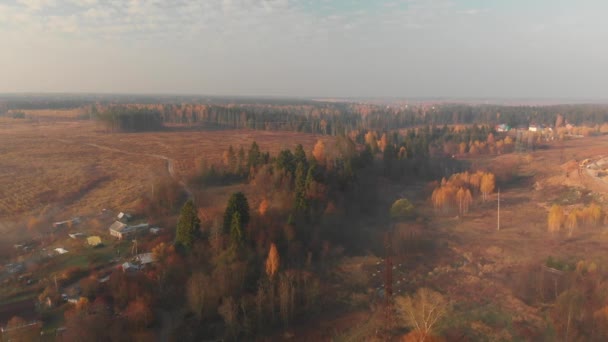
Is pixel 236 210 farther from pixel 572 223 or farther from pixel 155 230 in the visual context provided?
pixel 572 223

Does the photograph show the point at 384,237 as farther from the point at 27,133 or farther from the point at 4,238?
the point at 27,133

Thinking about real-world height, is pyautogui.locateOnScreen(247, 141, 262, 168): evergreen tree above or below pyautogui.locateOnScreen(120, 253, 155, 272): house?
above

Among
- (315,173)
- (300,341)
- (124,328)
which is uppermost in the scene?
(315,173)

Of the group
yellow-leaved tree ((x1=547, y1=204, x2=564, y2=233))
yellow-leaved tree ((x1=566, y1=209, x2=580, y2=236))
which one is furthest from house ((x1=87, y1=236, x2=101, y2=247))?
yellow-leaved tree ((x1=566, y1=209, x2=580, y2=236))

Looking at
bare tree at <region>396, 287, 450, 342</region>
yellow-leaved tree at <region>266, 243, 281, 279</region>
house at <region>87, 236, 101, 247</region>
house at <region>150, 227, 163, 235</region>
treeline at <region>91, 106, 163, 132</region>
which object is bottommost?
bare tree at <region>396, 287, 450, 342</region>

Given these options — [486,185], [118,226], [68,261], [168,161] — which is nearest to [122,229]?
[118,226]

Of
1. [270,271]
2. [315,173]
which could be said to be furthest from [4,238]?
[315,173]

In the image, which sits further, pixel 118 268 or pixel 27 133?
pixel 27 133

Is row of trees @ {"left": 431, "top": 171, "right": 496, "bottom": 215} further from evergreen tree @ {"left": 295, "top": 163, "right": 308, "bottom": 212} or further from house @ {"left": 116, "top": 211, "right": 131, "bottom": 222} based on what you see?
house @ {"left": 116, "top": 211, "right": 131, "bottom": 222}
